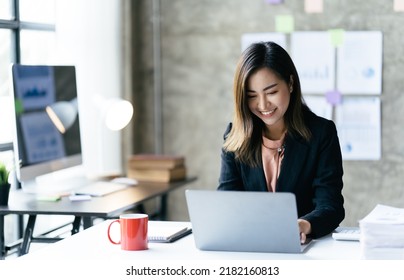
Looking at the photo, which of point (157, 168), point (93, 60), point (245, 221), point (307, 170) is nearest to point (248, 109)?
point (307, 170)

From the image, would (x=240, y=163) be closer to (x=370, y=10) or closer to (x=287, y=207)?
(x=287, y=207)

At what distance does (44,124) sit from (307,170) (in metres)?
1.36

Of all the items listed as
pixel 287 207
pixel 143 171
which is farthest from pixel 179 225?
pixel 143 171

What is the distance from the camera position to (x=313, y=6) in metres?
5.12

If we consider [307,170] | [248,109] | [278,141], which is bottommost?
[307,170]

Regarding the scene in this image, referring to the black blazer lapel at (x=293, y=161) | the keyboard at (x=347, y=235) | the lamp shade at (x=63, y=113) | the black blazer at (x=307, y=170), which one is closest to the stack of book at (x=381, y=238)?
the keyboard at (x=347, y=235)

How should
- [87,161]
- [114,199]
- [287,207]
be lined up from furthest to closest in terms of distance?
[87,161] < [114,199] < [287,207]

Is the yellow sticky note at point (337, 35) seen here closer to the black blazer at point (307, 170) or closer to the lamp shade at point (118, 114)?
the lamp shade at point (118, 114)

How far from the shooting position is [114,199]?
145 inches

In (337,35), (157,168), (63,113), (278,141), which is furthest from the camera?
(337,35)

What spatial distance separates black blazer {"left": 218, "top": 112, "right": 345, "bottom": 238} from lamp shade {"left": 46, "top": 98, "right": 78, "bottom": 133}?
1.10 metres

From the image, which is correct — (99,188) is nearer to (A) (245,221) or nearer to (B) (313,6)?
(A) (245,221)

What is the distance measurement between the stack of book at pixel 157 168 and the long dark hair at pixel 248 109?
1.32 metres

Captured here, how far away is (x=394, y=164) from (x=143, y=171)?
5.74ft
